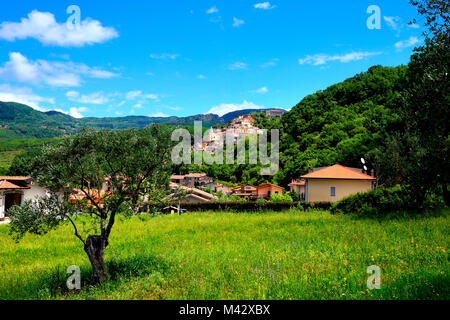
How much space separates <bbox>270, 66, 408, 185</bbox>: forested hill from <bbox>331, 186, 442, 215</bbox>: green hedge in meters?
34.7

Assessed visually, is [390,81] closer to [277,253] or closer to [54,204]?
[277,253]

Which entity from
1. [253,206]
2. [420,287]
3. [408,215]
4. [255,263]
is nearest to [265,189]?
[253,206]

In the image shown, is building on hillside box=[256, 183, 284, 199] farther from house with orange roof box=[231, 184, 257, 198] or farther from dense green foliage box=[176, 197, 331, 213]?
dense green foliage box=[176, 197, 331, 213]

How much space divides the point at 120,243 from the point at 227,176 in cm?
8401

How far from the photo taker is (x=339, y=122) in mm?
68125

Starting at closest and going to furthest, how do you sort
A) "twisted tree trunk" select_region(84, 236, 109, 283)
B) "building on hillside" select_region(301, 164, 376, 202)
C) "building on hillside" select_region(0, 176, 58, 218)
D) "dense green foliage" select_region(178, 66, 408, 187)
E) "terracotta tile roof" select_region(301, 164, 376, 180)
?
"twisted tree trunk" select_region(84, 236, 109, 283) < "building on hillside" select_region(0, 176, 58, 218) < "terracotta tile roof" select_region(301, 164, 376, 180) < "building on hillside" select_region(301, 164, 376, 202) < "dense green foliage" select_region(178, 66, 408, 187)

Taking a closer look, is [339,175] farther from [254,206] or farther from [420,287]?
[420,287]

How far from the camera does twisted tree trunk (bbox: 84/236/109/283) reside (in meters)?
8.53

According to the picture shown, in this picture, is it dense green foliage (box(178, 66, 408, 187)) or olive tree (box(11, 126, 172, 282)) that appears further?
dense green foliage (box(178, 66, 408, 187))

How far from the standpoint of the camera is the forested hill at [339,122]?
5653 cm

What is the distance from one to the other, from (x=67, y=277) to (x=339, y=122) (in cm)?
6942

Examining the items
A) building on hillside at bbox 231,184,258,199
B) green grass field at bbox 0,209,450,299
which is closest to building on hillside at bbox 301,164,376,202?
green grass field at bbox 0,209,450,299
